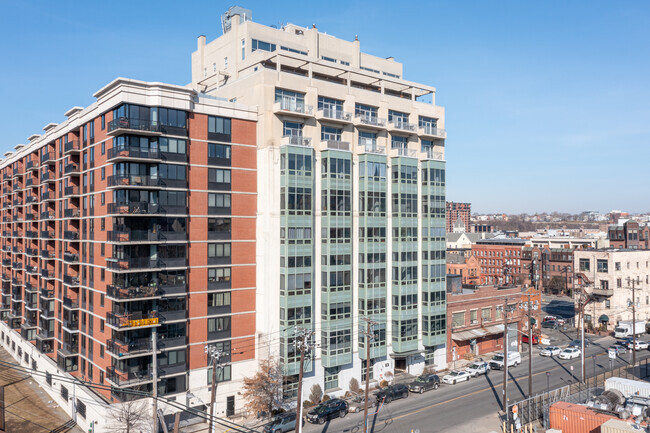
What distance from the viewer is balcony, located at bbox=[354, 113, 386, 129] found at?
57.8 meters

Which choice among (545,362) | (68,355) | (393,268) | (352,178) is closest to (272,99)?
(352,178)

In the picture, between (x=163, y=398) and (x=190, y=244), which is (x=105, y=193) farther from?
(x=163, y=398)

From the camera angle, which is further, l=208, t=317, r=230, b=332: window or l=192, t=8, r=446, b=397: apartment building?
l=192, t=8, r=446, b=397: apartment building

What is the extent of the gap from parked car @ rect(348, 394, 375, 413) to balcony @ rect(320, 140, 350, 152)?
27.7 metres

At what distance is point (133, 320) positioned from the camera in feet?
145

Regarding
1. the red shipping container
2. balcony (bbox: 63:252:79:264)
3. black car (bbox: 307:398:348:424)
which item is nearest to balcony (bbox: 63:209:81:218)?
balcony (bbox: 63:252:79:264)

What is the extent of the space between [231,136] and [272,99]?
5.97 metres

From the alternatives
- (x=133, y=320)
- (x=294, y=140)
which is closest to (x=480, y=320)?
(x=294, y=140)

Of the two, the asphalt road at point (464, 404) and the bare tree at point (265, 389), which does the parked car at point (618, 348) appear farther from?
the bare tree at point (265, 389)

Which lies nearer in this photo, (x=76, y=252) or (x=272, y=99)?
(x=272, y=99)

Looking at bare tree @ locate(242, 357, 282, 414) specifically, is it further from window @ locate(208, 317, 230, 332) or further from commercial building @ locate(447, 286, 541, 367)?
commercial building @ locate(447, 286, 541, 367)

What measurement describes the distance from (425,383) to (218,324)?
81.5 feet

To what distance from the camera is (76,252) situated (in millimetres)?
58188

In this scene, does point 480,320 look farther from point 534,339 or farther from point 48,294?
point 48,294
